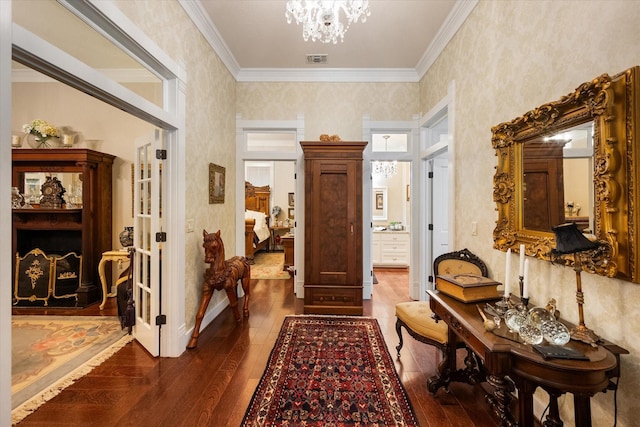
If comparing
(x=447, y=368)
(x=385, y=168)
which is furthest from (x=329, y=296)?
(x=385, y=168)

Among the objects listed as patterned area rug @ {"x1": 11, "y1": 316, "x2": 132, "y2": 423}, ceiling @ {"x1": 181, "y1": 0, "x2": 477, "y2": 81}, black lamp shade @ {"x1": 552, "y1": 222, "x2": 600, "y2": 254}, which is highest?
ceiling @ {"x1": 181, "y1": 0, "x2": 477, "y2": 81}

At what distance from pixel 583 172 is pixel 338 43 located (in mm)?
2984

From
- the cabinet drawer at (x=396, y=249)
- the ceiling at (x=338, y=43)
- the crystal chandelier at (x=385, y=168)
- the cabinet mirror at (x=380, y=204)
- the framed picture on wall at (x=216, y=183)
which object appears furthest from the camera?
the cabinet mirror at (x=380, y=204)

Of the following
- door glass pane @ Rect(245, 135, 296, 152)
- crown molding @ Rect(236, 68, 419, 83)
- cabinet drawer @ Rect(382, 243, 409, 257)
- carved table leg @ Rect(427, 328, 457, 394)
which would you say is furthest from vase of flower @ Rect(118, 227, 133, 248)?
cabinet drawer @ Rect(382, 243, 409, 257)

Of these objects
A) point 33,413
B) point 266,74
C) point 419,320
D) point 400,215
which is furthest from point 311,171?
point 400,215

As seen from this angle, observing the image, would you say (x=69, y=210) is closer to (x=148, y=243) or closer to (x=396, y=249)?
(x=148, y=243)

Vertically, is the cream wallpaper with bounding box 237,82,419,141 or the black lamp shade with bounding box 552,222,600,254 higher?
the cream wallpaper with bounding box 237,82,419,141

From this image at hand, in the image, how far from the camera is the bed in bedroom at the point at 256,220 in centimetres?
686

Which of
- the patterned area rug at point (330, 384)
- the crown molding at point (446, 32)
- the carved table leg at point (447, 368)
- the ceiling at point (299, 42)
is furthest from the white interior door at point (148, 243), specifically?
the crown molding at point (446, 32)

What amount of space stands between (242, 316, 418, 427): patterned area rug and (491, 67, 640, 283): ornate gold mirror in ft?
4.67

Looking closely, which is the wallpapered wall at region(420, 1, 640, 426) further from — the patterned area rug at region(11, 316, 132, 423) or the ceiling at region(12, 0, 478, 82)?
the patterned area rug at region(11, 316, 132, 423)

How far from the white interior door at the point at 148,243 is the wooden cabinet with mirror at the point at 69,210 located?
1.56 metres

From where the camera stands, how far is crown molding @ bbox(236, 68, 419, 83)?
414 centimetres

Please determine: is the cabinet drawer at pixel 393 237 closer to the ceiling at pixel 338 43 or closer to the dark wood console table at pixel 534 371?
the ceiling at pixel 338 43
